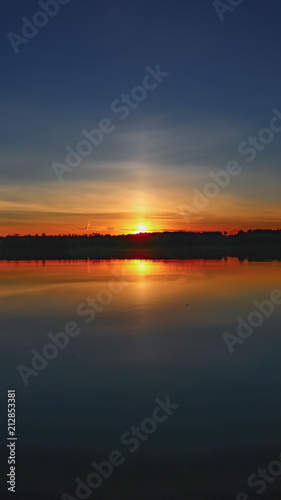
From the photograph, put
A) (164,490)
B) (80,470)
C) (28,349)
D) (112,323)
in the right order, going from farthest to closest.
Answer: (112,323) → (28,349) → (80,470) → (164,490)

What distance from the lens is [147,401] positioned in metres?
8.26

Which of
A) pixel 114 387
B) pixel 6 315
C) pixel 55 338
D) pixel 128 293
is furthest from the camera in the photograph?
pixel 128 293

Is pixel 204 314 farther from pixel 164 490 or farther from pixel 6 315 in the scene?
pixel 164 490

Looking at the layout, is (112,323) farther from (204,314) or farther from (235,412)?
(235,412)

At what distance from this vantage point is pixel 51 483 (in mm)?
5578

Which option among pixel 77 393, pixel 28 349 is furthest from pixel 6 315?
pixel 77 393

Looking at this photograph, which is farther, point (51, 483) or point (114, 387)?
point (114, 387)

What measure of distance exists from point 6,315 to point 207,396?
36.0 feet

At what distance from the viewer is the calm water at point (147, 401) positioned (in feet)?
18.8

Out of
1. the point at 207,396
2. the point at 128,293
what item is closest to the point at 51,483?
the point at 207,396

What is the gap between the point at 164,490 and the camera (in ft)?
17.9

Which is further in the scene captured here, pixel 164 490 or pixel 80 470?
pixel 80 470

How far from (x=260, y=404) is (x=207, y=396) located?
989 millimetres

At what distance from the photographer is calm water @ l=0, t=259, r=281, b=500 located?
5.73 metres
